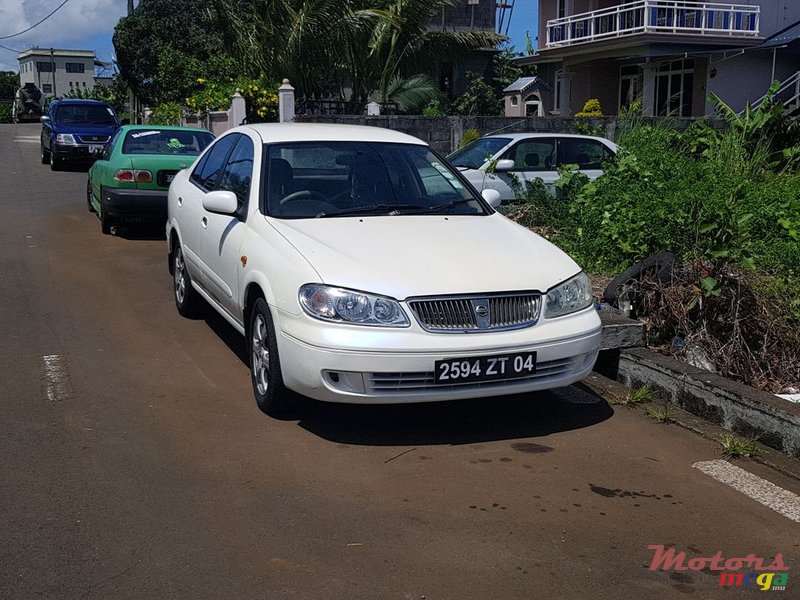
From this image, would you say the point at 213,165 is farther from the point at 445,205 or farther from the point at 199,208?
the point at 445,205

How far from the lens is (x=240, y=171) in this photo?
6535 millimetres

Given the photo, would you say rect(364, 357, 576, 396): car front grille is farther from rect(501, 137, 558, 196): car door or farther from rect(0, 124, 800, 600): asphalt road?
rect(501, 137, 558, 196): car door

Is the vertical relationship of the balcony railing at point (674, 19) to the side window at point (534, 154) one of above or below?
above

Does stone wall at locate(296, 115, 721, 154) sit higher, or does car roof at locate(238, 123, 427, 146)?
stone wall at locate(296, 115, 721, 154)

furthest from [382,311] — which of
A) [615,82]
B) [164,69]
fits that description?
[615,82]

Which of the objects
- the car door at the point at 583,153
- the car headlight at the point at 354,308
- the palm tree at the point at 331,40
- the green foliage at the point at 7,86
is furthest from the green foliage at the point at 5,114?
the car headlight at the point at 354,308

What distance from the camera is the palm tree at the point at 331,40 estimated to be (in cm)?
2017

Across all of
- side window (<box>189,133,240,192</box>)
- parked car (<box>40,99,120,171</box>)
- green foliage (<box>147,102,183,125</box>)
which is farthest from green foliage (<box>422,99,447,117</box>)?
side window (<box>189,133,240,192</box>)

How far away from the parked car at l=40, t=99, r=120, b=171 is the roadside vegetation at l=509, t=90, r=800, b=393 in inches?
583

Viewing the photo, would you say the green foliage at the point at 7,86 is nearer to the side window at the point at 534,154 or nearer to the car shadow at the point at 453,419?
the side window at the point at 534,154

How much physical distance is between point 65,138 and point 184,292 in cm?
1608

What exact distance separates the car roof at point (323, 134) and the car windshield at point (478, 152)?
5.85 metres

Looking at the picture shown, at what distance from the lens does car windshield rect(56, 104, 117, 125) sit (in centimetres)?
2336

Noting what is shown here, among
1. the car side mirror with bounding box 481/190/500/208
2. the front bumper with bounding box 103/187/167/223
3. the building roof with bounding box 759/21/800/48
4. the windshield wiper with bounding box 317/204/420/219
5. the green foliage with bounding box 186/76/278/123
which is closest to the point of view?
the windshield wiper with bounding box 317/204/420/219
